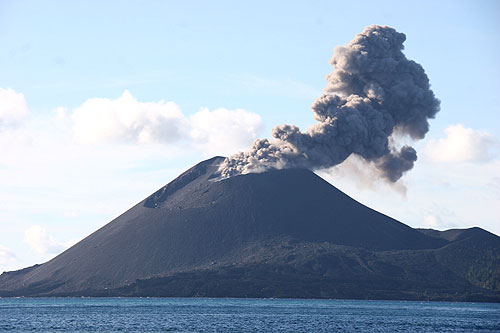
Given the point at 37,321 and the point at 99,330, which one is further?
the point at 37,321

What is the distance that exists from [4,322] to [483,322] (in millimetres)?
76588

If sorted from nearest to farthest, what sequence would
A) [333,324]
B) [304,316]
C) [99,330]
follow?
[99,330], [333,324], [304,316]

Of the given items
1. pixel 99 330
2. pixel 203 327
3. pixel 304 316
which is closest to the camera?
pixel 99 330

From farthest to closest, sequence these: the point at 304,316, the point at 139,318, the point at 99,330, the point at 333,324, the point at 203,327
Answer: the point at 304,316
the point at 139,318
the point at 333,324
the point at 203,327
the point at 99,330

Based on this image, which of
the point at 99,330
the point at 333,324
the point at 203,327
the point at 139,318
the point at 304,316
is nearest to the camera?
the point at 99,330

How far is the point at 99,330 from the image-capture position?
9994cm

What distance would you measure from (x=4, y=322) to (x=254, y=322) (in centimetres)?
3804

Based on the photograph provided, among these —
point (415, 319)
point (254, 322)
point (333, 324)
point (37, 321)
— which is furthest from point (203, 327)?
point (415, 319)

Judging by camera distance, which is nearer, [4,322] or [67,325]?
[67,325]

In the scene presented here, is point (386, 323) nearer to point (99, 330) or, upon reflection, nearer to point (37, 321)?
point (99, 330)

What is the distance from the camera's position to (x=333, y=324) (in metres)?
118

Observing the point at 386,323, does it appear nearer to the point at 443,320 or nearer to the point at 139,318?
the point at 443,320

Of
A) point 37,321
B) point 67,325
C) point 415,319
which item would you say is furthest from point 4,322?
point 415,319

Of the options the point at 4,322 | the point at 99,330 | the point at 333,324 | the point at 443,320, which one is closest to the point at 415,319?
the point at 443,320
